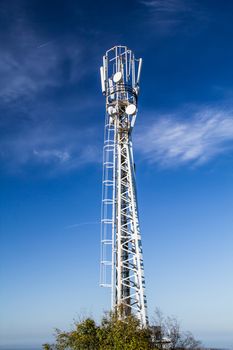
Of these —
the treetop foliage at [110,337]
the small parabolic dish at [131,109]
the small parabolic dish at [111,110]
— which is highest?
the small parabolic dish at [111,110]

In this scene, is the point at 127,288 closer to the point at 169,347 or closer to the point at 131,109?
the point at 169,347

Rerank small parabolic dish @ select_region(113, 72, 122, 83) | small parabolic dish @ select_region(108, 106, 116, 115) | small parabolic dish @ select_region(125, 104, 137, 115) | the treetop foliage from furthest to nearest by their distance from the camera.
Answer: small parabolic dish @ select_region(113, 72, 122, 83), small parabolic dish @ select_region(108, 106, 116, 115), small parabolic dish @ select_region(125, 104, 137, 115), the treetop foliage

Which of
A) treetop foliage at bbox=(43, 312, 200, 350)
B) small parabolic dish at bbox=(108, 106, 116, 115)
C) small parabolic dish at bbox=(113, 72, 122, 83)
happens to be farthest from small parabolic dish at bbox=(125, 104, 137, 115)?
treetop foliage at bbox=(43, 312, 200, 350)

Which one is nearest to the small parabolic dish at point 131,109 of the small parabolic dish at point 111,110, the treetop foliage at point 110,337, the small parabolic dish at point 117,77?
the small parabolic dish at point 111,110

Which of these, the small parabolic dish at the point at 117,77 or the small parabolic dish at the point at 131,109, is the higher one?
the small parabolic dish at the point at 117,77

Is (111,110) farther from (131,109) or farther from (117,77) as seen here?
(117,77)

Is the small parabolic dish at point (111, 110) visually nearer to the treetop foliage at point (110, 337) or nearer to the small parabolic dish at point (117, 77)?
the small parabolic dish at point (117, 77)

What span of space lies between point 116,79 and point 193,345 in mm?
37952

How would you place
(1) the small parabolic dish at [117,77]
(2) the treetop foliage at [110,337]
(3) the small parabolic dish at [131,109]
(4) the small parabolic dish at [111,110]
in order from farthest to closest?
(1) the small parabolic dish at [117,77], (4) the small parabolic dish at [111,110], (3) the small parabolic dish at [131,109], (2) the treetop foliage at [110,337]

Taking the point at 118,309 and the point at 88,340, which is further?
the point at 118,309

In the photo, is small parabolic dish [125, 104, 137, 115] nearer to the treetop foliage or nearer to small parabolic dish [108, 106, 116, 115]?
small parabolic dish [108, 106, 116, 115]

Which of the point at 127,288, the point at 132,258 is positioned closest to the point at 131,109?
the point at 132,258

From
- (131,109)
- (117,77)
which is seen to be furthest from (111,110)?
(117,77)

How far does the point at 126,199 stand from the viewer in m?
58.1
